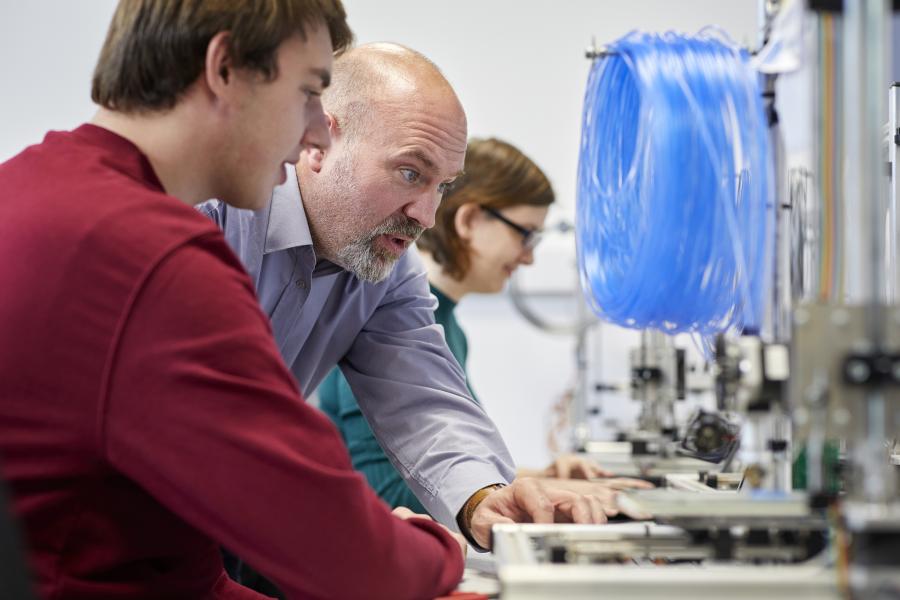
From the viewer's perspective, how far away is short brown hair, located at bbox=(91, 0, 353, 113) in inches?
38.9

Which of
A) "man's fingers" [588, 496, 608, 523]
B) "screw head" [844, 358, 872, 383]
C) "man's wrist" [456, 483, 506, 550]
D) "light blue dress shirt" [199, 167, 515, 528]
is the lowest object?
"man's wrist" [456, 483, 506, 550]

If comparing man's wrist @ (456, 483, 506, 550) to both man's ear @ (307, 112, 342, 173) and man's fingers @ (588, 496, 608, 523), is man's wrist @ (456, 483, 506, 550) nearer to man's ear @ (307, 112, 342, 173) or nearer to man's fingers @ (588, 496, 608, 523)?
man's fingers @ (588, 496, 608, 523)

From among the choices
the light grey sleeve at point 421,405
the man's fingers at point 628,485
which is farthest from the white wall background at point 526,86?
the light grey sleeve at point 421,405

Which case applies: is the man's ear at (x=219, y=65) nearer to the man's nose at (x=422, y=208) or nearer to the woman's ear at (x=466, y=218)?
the man's nose at (x=422, y=208)

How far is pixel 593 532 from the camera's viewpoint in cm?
106

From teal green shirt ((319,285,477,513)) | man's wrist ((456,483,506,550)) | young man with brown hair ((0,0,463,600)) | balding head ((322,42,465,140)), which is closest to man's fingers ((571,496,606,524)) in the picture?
man's wrist ((456,483,506,550))

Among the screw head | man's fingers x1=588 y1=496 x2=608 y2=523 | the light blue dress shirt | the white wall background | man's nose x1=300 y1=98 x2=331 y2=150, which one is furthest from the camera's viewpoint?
the white wall background

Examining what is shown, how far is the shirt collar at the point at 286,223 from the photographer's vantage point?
159 cm

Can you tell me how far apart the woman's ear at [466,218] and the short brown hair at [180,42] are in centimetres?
176

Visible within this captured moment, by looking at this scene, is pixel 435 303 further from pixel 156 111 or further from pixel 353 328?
pixel 156 111

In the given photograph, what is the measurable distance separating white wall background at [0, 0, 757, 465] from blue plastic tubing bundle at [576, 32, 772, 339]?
2.83 meters

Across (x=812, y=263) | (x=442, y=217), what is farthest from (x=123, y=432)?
(x=442, y=217)

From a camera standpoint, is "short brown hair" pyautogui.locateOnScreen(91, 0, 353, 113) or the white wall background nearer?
"short brown hair" pyautogui.locateOnScreen(91, 0, 353, 113)

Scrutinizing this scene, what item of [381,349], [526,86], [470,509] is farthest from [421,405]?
[526,86]
